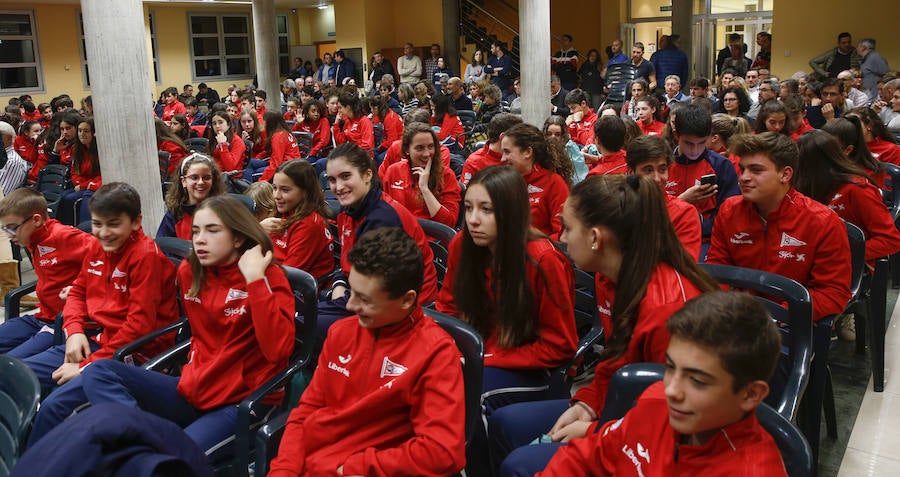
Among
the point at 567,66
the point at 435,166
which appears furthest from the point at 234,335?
the point at 567,66

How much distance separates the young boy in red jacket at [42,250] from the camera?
3354 millimetres

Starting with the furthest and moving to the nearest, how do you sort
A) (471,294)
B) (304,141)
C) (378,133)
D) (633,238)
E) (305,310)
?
1. (378,133)
2. (304,141)
3. (305,310)
4. (471,294)
5. (633,238)

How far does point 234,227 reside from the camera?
2459mm

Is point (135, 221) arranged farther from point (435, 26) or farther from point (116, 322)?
point (435, 26)

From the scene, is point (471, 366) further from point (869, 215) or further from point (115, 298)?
point (869, 215)

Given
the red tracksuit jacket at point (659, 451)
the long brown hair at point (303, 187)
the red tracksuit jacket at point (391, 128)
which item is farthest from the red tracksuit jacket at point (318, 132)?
the red tracksuit jacket at point (659, 451)

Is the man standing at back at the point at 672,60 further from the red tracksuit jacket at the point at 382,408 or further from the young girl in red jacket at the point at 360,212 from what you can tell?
the red tracksuit jacket at the point at 382,408

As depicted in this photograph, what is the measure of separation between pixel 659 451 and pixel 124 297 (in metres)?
2.24

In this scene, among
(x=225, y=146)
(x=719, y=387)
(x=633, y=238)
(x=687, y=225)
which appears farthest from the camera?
(x=225, y=146)

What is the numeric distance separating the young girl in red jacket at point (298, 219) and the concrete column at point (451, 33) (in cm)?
1435

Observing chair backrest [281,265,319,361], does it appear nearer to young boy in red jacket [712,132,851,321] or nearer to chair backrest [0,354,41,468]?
chair backrest [0,354,41,468]

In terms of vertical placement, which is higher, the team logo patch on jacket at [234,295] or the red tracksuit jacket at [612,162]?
the red tracksuit jacket at [612,162]

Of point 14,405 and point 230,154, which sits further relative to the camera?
point 230,154

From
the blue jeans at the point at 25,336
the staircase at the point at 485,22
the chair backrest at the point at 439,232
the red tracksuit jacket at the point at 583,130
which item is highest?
the staircase at the point at 485,22
